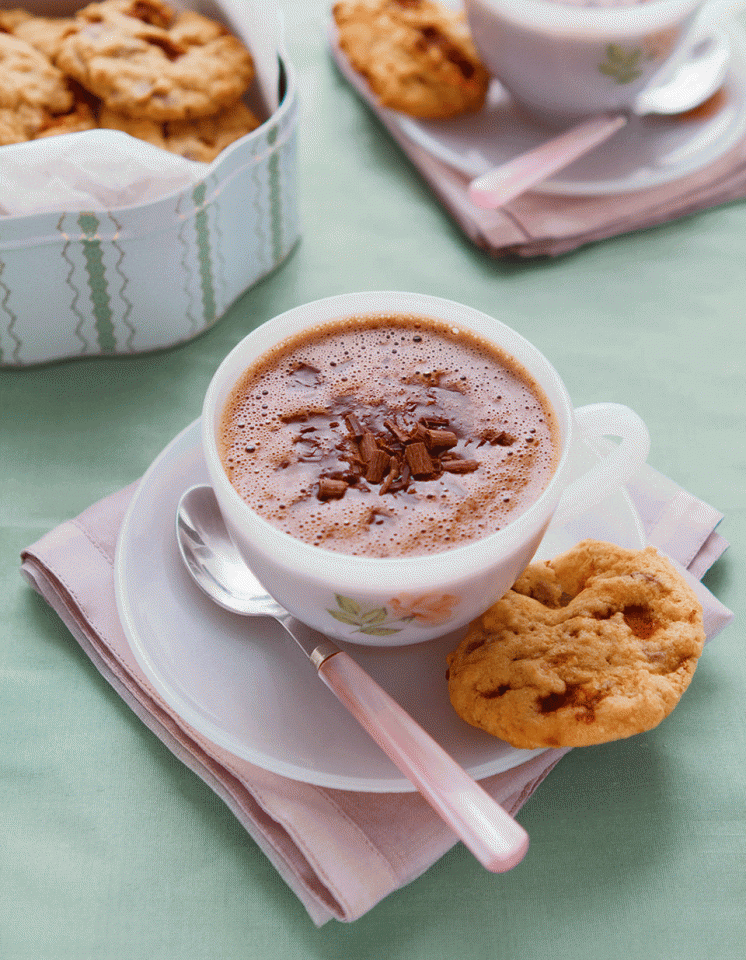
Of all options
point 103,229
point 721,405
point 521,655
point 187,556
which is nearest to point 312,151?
point 103,229

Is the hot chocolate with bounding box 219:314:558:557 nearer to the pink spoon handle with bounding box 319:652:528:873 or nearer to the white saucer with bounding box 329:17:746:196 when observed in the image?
the pink spoon handle with bounding box 319:652:528:873

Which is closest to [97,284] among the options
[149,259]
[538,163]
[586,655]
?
[149,259]

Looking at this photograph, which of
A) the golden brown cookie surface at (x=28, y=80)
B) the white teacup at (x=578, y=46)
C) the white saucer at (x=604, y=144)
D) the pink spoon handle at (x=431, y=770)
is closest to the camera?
the pink spoon handle at (x=431, y=770)

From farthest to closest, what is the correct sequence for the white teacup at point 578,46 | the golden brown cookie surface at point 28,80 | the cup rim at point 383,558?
the white teacup at point 578,46 → the golden brown cookie surface at point 28,80 → the cup rim at point 383,558

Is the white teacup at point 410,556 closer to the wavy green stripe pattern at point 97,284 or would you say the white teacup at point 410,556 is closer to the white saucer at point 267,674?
the white saucer at point 267,674

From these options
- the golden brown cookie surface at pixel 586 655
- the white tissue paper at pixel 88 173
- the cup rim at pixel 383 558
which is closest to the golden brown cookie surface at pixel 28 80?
the white tissue paper at pixel 88 173

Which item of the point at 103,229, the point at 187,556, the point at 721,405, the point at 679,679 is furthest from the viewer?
the point at 721,405

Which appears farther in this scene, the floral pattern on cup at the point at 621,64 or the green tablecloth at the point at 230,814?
the floral pattern on cup at the point at 621,64

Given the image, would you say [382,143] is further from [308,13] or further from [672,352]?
[672,352]

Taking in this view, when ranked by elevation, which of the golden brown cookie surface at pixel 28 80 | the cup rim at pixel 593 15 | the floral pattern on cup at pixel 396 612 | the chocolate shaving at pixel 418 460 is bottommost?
the floral pattern on cup at pixel 396 612
